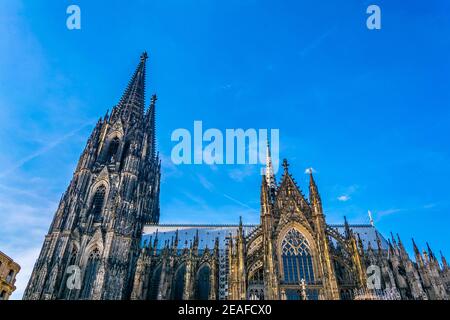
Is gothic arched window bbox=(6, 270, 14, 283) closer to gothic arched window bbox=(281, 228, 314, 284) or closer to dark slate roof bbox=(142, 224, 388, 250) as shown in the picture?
dark slate roof bbox=(142, 224, 388, 250)

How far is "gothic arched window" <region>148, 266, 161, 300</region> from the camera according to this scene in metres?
32.1

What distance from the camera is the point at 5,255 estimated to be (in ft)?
101

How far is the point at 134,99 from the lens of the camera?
4884cm

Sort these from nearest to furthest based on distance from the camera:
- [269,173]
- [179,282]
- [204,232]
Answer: [179,282]
[204,232]
[269,173]

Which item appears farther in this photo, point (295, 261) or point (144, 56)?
point (144, 56)

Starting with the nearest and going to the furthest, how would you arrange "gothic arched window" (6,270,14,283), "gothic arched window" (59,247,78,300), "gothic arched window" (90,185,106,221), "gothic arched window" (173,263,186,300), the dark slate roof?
"gothic arched window" (59,247,78,300) < "gothic arched window" (6,270,14,283) < "gothic arched window" (173,263,186,300) < "gothic arched window" (90,185,106,221) < the dark slate roof

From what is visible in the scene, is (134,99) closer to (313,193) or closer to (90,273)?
(90,273)

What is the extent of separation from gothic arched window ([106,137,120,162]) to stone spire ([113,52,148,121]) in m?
3.83

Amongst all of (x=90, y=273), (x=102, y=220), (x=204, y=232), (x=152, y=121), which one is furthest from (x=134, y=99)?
(x=90, y=273)

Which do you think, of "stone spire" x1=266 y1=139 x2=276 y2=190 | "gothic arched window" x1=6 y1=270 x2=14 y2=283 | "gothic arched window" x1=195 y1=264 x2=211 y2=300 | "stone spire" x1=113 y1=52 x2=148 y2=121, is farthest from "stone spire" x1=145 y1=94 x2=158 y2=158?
"gothic arched window" x1=6 y1=270 x2=14 y2=283

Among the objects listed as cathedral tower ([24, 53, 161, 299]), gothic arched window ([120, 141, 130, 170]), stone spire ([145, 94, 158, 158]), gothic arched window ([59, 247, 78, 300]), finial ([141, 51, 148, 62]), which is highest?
finial ([141, 51, 148, 62])

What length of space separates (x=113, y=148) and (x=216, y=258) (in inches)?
859

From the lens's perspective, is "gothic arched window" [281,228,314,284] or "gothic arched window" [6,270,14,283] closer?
"gothic arched window" [281,228,314,284]
